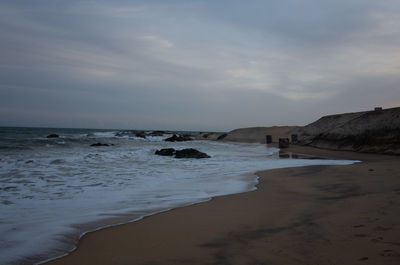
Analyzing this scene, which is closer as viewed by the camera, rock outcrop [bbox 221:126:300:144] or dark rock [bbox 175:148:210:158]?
dark rock [bbox 175:148:210:158]

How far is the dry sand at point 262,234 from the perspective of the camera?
2475mm

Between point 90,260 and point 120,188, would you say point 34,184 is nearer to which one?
point 120,188

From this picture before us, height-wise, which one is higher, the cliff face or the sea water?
the cliff face

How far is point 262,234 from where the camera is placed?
308 cm

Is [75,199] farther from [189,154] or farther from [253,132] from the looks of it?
[253,132]

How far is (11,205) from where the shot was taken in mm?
4645

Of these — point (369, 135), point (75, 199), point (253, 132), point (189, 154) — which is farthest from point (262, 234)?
point (253, 132)

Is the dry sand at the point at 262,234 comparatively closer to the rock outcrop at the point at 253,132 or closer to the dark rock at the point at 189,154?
the dark rock at the point at 189,154

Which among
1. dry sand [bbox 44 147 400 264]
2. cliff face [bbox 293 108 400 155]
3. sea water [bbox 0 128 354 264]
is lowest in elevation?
sea water [bbox 0 128 354 264]

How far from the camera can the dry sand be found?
2475 millimetres

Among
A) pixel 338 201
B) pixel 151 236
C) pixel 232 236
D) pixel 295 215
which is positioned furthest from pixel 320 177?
pixel 151 236

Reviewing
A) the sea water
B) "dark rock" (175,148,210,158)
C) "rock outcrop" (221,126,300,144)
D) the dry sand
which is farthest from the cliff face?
"rock outcrop" (221,126,300,144)

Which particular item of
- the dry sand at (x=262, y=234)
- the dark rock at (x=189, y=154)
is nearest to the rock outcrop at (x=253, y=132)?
the dark rock at (x=189, y=154)

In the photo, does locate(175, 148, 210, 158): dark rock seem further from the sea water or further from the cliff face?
the cliff face
